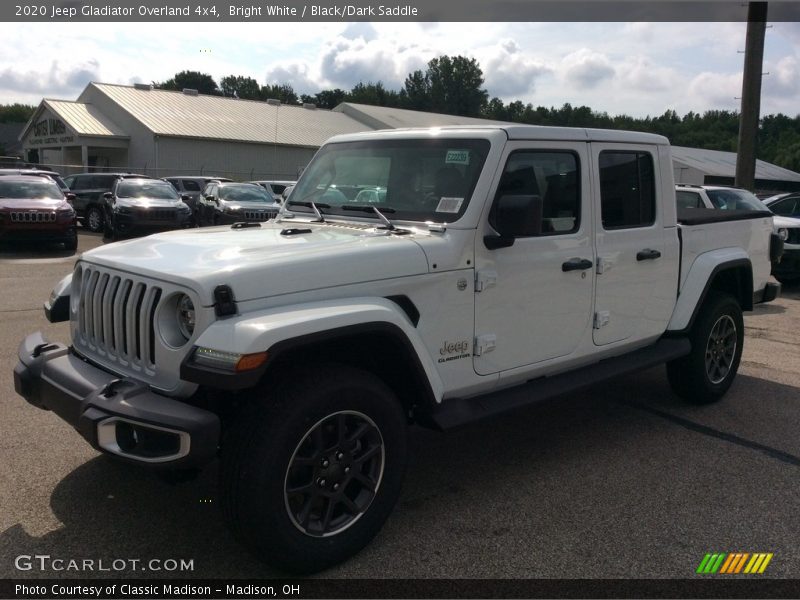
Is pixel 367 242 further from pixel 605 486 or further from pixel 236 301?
pixel 605 486

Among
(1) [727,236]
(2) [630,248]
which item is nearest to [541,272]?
(2) [630,248]

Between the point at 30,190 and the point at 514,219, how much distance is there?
14499mm

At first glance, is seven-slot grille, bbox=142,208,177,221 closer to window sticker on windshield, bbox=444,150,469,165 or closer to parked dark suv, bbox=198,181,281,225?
parked dark suv, bbox=198,181,281,225

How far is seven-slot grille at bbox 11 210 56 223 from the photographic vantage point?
13820 mm

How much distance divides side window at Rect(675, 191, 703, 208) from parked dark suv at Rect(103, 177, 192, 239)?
1134cm

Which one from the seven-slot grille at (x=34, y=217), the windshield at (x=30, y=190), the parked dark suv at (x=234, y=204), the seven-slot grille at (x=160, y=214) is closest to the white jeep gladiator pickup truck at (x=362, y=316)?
the seven-slot grille at (x=34, y=217)

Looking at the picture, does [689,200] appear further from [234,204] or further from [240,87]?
[240,87]

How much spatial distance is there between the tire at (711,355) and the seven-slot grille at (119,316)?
13.0 feet

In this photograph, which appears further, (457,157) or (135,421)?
(457,157)

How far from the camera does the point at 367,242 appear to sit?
356 centimetres

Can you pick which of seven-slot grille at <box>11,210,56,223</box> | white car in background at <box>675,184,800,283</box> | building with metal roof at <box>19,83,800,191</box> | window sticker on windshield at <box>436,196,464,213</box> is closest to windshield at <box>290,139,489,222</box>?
window sticker on windshield at <box>436,196,464,213</box>

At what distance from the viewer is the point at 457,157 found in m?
3.94

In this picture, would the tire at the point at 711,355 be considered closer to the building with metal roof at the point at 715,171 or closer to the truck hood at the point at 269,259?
the truck hood at the point at 269,259

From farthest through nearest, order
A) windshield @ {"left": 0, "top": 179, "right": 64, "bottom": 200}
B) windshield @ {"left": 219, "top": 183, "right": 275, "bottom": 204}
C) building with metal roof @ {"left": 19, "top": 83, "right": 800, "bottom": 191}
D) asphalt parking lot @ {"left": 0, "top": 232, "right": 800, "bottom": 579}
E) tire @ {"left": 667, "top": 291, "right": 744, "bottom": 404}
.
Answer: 1. building with metal roof @ {"left": 19, "top": 83, "right": 800, "bottom": 191}
2. windshield @ {"left": 219, "top": 183, "right": 275, "bottom": 204}
3. windshield @ {"left": 0, "top": 179, "right": 64, "bottom": 200}
4. tire @ {"left": 667, "top": 291, "right": 744, "bottom": 404}
5. asphalt parking lot @ {"left": 0, "top": 232, "right": 800, "bottom": 579}
